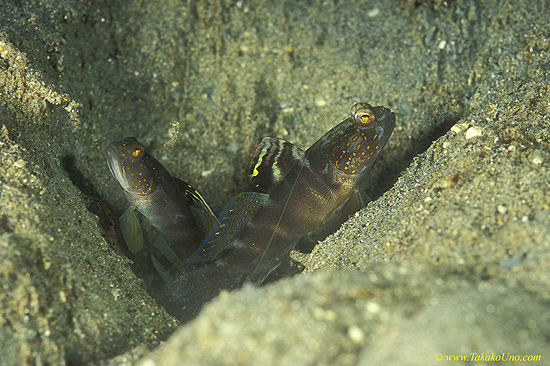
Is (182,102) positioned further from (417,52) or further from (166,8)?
(417,52)

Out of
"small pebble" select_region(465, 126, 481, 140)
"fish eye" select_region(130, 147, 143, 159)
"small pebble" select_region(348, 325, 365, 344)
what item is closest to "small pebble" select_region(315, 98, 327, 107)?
"small pebble" select_region(465, 126, 481, 140)

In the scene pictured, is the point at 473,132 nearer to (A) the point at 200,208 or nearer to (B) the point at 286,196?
(B) the point at 286,196

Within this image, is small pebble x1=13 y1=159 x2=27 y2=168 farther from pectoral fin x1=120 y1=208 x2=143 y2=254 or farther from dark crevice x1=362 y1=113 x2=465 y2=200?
dark crevice x1=362 y1=113 x2=465 y2=200

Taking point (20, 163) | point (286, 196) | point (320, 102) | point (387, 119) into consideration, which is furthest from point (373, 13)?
point (20, 163)

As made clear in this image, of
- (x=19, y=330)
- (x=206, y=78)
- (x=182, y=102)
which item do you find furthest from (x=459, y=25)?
(x=19, y=330)

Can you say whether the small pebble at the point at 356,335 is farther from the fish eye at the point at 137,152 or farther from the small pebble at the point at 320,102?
the small pebble at the point at 320,102

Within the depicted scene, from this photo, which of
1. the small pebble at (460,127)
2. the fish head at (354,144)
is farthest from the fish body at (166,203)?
the small pebble at (460,127)
